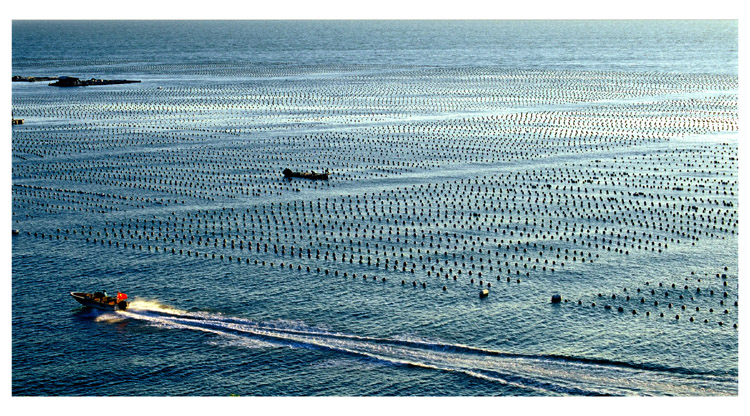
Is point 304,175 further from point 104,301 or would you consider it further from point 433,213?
point 104,301

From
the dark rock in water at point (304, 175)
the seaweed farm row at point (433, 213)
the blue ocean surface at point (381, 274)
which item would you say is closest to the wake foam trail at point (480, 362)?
the blue ocean surface at point (381, 274)

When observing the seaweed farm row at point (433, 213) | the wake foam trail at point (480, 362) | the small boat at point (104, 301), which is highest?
the seaweed farm row at point (433, 213)

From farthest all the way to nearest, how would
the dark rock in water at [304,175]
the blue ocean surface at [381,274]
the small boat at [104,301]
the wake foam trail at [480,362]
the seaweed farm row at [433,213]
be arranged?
the dark rock in water at [304,175] < the seaweed farm row at [433,213] < the small boat at [104,301] < the blue ocean surface at [381,274] < the wake foam trail at [480,362]

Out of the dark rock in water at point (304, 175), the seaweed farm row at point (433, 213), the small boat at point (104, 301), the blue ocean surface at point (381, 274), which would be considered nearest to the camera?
the blue ocean surface at point (381, 274)

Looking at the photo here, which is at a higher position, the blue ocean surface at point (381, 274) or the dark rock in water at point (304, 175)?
the dark rock in water at point (304, 175)

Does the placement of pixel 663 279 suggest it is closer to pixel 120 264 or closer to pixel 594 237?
pixel 594 237

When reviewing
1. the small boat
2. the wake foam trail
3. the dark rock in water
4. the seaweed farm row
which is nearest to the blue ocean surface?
the wake foam trail

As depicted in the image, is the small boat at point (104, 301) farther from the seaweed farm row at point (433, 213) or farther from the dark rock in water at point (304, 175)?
the dark rock in water at point (304, 175)

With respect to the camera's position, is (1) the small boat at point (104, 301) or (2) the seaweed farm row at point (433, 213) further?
(2) the seaweed farm row at point (433, 213)
